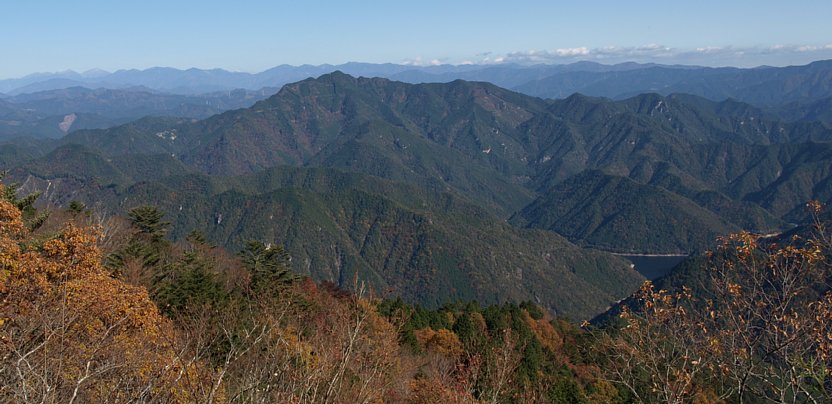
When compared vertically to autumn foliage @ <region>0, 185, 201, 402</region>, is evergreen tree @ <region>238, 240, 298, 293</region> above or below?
below

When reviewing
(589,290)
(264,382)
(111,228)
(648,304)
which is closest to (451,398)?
(264,382)

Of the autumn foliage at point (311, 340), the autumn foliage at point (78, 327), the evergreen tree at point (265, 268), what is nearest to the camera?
the autumn foliage at point (311, 340)

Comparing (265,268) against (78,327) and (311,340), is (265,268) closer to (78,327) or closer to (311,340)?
(311,340)

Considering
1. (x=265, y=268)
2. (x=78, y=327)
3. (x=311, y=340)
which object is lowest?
(x=265, y=268)

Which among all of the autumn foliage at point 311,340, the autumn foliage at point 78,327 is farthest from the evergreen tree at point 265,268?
the autumn foliage at point 78,327

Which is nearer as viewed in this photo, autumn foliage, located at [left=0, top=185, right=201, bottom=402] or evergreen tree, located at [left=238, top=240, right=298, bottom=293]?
autumn foliage, located at [left=0, top=185, right=201, bottom=402]

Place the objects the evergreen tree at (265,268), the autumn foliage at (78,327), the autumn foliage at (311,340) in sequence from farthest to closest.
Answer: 1. the evergreen tree at (265,268)
2. the autumn foliage at (78,327)
3. the autumn foliage at (311,340)

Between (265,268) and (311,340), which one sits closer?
(311,340)

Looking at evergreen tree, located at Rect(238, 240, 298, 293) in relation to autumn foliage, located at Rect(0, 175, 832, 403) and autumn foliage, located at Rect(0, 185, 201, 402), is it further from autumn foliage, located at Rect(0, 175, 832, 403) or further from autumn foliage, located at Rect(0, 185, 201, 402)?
autumn foliage, located at Rect(0, 185, 201, 402)

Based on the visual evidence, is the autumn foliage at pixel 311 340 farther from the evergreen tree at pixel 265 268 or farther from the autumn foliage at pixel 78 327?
the evergreen tree at pixel 265 268

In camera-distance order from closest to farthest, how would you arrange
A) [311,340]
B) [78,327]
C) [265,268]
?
[78,327]
[311,340]
[265,268]

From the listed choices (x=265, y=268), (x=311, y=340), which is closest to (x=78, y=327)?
→ (x=311, y=340)

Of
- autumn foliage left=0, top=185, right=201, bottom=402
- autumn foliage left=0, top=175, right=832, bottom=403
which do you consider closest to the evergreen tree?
autumn foliage left=0, top=175, right=832, bottom=403
